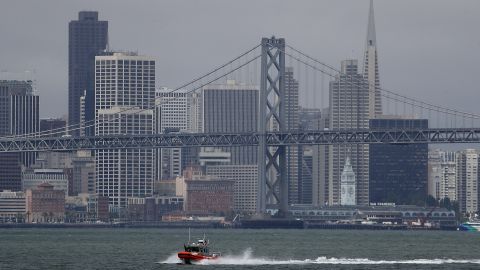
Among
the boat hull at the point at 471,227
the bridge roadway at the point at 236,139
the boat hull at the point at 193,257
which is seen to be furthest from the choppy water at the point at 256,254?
the boat hull at the point at 471,227

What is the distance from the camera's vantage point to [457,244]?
127m

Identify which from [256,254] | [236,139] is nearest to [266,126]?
[236,139]

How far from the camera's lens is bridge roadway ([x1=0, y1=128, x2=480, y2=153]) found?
503 feet

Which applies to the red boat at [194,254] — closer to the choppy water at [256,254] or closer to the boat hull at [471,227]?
the choppy water at [256,254]

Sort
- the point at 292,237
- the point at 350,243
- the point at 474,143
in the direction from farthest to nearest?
the point at 474,143 < the point at 292,237 < the point at 350,243

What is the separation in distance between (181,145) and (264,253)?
187 feet

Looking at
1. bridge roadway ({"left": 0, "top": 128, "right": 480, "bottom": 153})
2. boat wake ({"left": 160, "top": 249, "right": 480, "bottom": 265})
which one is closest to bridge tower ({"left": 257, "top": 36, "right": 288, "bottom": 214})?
bridge roadway ({"left": 0, "top": 128, "right": 480, "bottom": 153})

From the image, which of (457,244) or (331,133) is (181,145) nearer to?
(331,133)

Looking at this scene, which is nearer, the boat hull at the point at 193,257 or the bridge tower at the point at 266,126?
the boat hull at the point at 193,257

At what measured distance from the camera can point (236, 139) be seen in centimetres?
16062

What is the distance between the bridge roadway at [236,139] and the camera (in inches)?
6033

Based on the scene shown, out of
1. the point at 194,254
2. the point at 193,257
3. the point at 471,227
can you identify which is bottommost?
→ the point at 193,257

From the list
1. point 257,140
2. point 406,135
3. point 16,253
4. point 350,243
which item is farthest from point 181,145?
point 16,253

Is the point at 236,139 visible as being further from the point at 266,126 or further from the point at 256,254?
the point at 256,254
